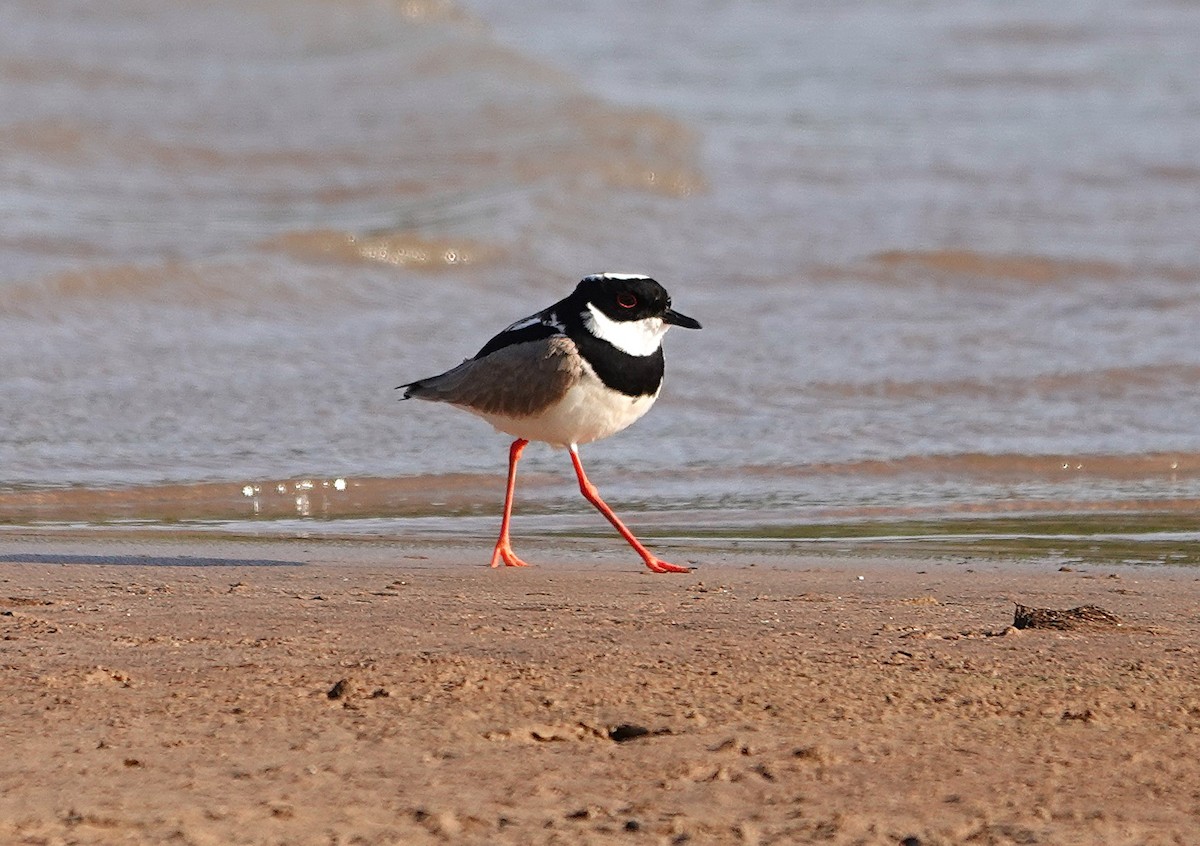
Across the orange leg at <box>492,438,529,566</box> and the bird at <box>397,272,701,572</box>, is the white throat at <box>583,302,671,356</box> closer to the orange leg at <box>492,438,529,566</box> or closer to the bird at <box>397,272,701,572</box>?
the bird at <box>397,272,701,572</box>

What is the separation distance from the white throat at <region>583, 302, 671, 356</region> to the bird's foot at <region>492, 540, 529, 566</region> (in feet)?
2.91

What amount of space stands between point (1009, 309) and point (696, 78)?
11.2m

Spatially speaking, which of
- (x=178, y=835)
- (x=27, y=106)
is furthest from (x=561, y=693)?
(x=27, y=106)

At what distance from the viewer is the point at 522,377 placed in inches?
278

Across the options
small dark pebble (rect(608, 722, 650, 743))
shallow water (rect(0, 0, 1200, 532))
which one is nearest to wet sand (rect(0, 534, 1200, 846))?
small dark pebble (rect(608, 722, 650, 743))

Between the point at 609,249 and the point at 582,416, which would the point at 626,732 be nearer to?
the point at 582,416

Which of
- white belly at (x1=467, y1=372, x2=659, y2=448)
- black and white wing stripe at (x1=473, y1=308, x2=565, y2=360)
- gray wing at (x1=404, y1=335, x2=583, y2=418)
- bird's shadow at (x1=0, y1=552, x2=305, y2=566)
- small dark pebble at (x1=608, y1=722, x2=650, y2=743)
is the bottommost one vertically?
small dark pebble at (x1=608, y1=722, x2=650, y2=743)

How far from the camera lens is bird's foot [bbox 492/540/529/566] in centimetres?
679

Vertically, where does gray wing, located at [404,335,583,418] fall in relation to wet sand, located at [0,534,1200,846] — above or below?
above

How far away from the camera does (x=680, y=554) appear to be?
711 cm

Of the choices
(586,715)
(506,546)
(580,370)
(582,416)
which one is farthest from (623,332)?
(586,715)

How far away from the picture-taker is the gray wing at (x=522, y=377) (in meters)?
6.98

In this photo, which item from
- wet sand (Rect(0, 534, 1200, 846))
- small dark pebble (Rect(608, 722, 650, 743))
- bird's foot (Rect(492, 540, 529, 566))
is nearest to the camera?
wet sand (Rect(0, 534, 1200, 846))

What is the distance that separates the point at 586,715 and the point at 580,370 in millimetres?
2962
